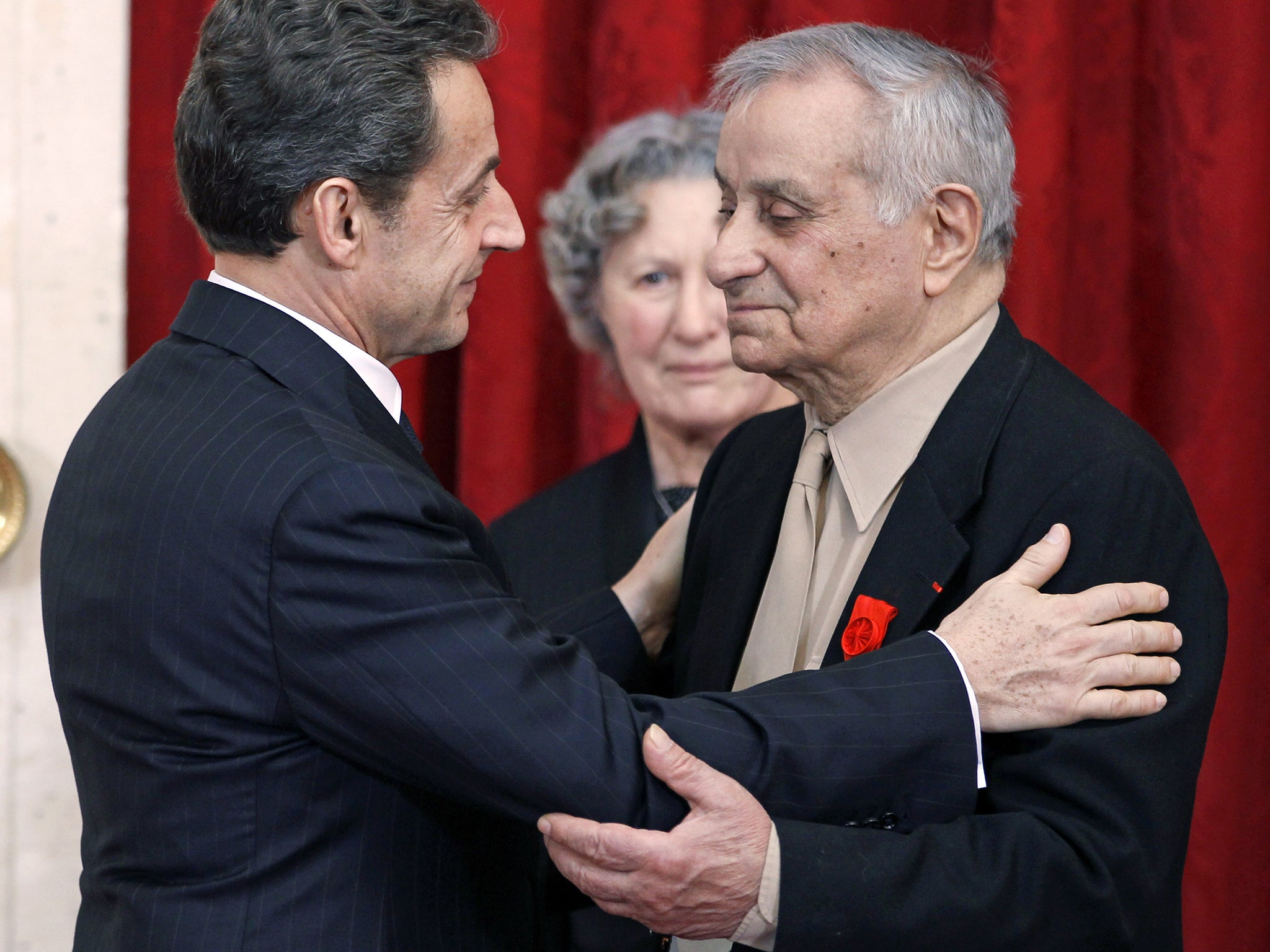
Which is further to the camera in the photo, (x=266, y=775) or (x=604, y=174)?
(x=604, y=174)

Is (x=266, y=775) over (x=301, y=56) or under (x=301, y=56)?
under

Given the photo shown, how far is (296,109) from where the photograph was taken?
134 cm

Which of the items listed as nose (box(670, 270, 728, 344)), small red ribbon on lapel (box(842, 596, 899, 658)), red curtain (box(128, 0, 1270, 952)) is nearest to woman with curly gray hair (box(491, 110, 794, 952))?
nose (box(670, 270, 728, 344))

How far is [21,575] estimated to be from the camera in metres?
2.58

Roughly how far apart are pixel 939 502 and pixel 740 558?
36 centimetres

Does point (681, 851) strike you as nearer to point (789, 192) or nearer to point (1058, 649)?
point (1058, 649)

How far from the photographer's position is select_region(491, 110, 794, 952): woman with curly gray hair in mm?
2402

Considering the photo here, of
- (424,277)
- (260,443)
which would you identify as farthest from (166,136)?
(260,443)

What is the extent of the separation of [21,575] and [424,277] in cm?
155

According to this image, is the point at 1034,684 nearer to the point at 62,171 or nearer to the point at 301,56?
the point at 301,56

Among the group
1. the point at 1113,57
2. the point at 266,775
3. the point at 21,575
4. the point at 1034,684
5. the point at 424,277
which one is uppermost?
the point at 1113,57

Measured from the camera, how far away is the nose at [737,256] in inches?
61.9

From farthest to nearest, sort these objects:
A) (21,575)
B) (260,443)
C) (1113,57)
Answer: (21,575) < (1113,57) < (260,443)

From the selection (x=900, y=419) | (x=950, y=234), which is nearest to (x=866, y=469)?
(x=900, y=419)
